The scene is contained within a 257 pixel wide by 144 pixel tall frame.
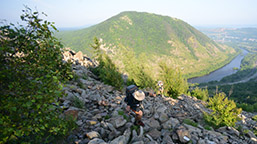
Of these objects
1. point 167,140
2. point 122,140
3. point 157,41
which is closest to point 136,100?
point 122,140

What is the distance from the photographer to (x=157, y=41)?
157 meters

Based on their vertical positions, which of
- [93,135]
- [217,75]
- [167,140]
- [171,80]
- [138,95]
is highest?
[138,95]

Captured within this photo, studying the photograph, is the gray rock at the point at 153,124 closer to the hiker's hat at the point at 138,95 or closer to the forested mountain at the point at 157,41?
the hiker's hat at the point at 138,95

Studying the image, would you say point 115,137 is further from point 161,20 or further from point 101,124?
point 161,20

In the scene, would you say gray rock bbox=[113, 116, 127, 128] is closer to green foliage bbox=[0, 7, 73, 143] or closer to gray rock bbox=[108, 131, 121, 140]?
gray rock bbox=[108, 131, 121, 140]

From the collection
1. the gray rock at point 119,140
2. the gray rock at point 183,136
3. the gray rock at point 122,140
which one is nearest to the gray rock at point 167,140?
the gray rock at point 183,136

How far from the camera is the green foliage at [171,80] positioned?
13.8 meters

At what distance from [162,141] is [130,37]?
15761 centimetres

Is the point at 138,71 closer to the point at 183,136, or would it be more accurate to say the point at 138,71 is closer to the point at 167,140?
the point at 183,136

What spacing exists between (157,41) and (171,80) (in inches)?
5996

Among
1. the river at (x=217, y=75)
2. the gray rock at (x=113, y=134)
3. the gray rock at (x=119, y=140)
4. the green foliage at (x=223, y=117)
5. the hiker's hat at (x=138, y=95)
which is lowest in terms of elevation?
the river at (x=217, y=75)

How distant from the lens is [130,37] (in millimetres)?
155250

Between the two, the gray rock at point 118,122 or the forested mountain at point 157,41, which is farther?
the forested mountain at point 157,41

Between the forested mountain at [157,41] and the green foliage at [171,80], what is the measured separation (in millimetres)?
108593
